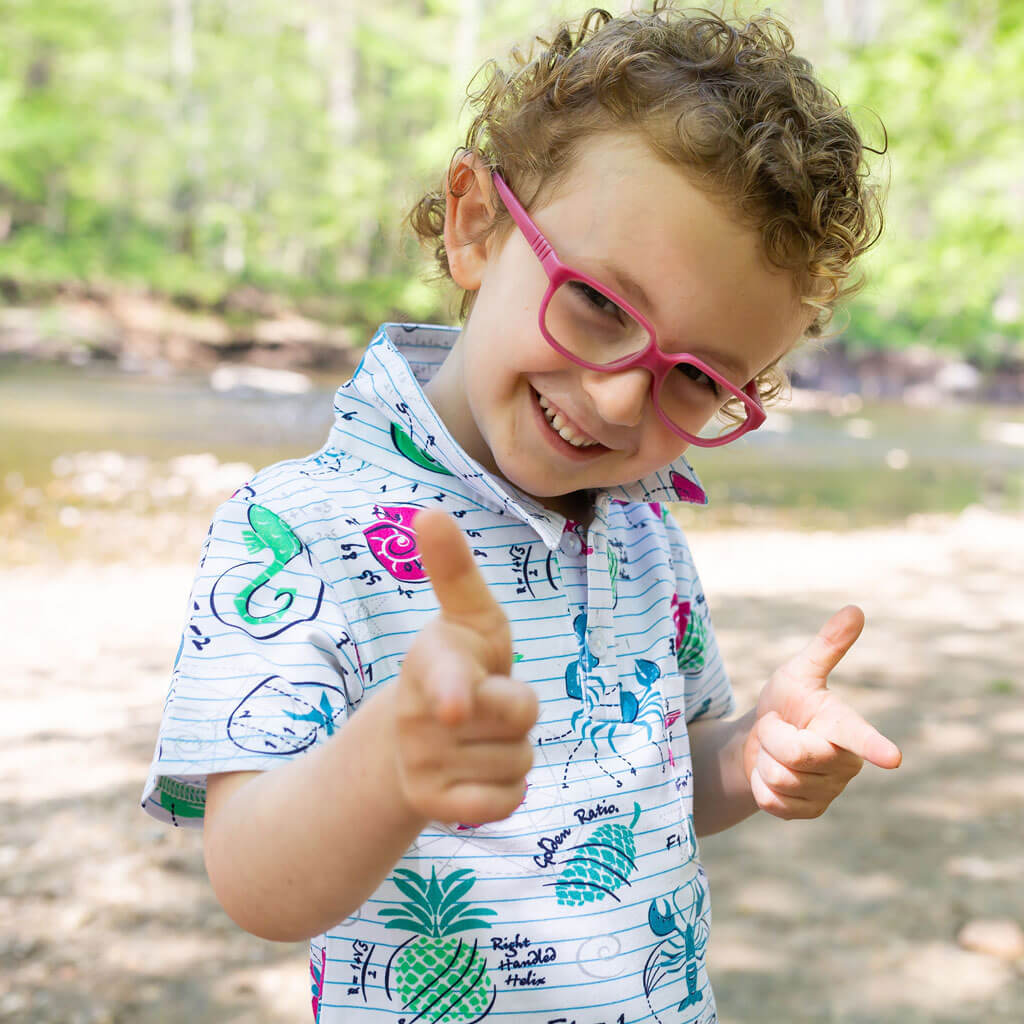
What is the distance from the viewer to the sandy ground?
2.46 meters

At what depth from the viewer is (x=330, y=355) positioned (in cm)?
2150

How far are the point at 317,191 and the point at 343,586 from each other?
24454mm

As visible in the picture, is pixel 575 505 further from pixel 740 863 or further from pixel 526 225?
pixel 740 863

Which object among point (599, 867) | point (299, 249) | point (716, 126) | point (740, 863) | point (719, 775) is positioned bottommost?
point (299, 249)

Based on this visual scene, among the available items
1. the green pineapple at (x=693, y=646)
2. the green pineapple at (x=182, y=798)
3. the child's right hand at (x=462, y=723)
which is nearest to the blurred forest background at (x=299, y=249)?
the green pineapple at (x=693, y=646)

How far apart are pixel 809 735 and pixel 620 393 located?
0.47 meters

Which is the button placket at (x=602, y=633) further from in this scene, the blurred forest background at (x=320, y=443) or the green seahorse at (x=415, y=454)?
the blurred forest background at (x=320, y=443)

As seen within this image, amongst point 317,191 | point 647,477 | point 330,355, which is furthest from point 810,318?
point 317,191

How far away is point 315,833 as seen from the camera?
93cm

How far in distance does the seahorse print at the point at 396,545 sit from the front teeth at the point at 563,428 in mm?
196

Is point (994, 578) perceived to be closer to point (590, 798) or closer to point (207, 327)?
point (590, 798)

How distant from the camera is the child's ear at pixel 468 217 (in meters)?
1.42

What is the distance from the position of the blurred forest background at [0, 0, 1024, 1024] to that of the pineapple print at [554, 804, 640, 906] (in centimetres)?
110

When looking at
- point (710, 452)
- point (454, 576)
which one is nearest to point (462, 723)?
point (454, 576)
